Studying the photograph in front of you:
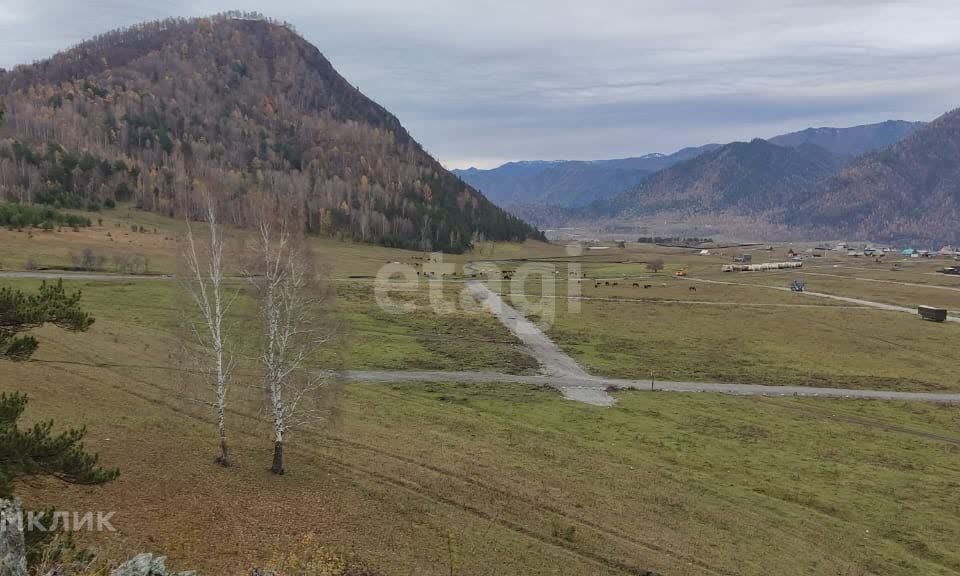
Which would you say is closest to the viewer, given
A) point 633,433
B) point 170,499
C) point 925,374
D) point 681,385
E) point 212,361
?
point 170,499

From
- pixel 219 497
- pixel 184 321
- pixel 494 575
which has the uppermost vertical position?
pixel 184 321

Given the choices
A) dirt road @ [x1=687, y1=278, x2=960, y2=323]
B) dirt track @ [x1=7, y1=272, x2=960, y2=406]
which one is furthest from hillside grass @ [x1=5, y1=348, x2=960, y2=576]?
dirt road @ [x1=687, y1=278, x2=960, y2=323]

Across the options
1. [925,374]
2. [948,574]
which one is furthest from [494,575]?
[925,374]

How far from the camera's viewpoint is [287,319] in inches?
1082

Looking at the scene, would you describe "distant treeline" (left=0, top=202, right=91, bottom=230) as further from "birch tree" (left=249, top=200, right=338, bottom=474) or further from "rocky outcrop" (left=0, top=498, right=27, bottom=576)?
"rocky outcrop" (left=0, top=498, right=27, bottom=576)

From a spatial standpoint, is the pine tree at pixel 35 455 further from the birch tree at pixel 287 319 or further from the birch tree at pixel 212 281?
the birch tree at pixel 287 319

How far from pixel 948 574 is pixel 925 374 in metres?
46.4

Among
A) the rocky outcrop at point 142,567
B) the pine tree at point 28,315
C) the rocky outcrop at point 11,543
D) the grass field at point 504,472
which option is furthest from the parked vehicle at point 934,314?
the rocky outcrop at point 11,543

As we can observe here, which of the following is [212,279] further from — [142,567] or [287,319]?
[142,567]

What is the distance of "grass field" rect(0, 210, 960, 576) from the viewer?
2373 cm

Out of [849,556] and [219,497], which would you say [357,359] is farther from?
[849,556]

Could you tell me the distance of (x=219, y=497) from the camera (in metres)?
25.1

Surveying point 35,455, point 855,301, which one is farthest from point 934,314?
point 35,455

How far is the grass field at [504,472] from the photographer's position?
934 inches
